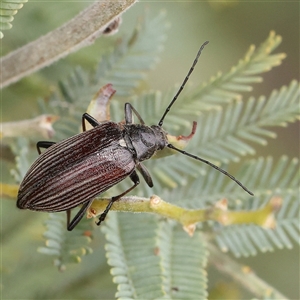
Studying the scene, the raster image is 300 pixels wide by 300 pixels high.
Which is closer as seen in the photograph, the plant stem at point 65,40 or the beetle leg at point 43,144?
the plant stem at point 65,40

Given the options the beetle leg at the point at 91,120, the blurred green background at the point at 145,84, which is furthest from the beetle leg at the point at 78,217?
the blurred green background at the point at 145,84

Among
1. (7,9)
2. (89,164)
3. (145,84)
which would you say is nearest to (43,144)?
(89,164)

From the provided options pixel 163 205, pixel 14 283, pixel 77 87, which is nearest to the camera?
pixel 163 205

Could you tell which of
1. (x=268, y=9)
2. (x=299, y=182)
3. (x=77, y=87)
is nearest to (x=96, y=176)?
(x=77, y=87)

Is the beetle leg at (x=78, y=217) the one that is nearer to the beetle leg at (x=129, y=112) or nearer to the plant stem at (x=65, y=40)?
the beetle leg at (x=129, y=112)

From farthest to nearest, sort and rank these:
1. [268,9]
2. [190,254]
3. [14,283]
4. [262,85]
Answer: [262,85] → [268,9] → [14,283] → [190,254]

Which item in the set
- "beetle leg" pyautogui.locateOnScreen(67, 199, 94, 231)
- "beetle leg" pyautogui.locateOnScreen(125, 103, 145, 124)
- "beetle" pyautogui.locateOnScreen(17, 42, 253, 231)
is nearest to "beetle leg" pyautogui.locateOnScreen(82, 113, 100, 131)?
"beetle" pyautogui.locateOnScreen(17, 42, 253, 231)

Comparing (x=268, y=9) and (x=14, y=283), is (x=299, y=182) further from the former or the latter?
(x=268, y=9)
